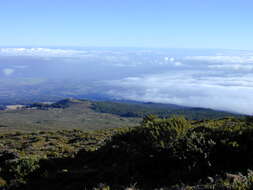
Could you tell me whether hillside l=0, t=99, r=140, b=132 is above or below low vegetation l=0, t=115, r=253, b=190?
below

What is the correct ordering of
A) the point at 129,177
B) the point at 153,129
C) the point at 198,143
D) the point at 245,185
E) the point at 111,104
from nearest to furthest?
1. the point at 245,185
2. the point at 129,177
3. the point at 198,143
4. the point at 153,129
5. the point at 111,104

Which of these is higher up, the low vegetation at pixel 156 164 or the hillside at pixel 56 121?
the low vegetation at pixel 156 164

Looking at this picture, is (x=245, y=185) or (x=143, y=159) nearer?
(x=245, y=185)

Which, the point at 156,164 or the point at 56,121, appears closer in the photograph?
the point at 156,164

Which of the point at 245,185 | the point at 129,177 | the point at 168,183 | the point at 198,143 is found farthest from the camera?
the point at 198,143

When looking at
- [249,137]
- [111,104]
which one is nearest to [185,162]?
[249,137]

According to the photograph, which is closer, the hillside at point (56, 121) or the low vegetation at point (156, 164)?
the low vegetation at point (156, 164)

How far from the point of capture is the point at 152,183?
796 cm

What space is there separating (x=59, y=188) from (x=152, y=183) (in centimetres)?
276

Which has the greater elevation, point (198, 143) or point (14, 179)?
point (198, 143)

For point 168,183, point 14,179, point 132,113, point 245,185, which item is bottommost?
point 132,113

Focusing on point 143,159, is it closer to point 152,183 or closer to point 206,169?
point 152,183

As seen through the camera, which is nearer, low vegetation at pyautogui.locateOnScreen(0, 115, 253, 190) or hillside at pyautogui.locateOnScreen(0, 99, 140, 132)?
low vegetation at pyautogui.locateOnScreen(0, 115, 253, 190)

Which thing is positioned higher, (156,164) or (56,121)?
(156,164)
